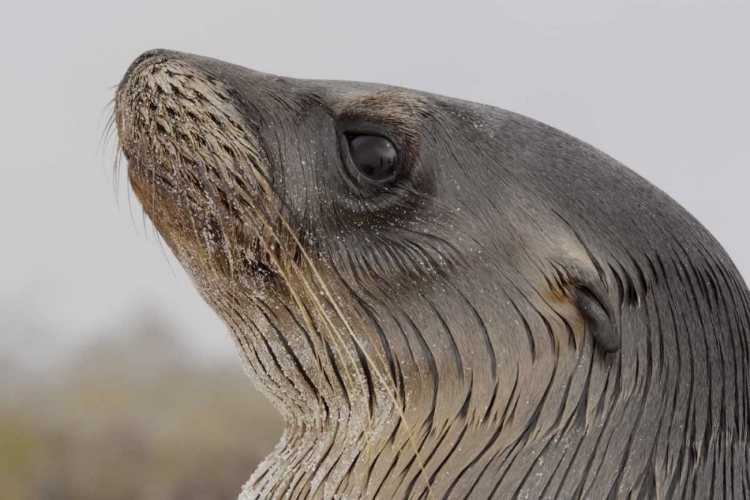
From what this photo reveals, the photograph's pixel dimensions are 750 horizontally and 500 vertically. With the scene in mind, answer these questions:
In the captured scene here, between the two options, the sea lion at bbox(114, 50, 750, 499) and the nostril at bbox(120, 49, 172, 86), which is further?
the nostril at bbox(120, 49, 172, 86)

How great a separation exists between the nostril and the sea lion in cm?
2

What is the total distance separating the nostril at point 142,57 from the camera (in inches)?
57.6

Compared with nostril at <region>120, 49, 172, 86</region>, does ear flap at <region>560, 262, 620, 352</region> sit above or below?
above

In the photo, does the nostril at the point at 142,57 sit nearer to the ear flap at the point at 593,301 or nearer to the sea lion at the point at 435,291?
the sea lion at the point at 435,291

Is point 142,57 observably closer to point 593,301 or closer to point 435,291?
point 435,291

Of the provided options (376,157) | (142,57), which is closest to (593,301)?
(376,157)

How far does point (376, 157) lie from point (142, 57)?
17.5 inches

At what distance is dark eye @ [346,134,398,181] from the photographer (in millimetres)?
1393

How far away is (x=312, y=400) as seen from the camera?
1.46 meters

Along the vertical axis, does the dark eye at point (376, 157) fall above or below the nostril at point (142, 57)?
above

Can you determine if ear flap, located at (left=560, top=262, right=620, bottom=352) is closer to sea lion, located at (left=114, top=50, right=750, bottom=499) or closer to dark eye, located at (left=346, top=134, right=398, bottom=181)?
sea lion, located at (left=114, top=50, right=750, bottom=499)

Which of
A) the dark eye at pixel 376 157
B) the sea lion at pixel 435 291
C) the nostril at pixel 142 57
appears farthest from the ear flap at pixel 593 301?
the nostril at pixel 142 57

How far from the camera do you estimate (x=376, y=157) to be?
1394 mm

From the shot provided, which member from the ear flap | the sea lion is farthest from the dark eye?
the ear flap
